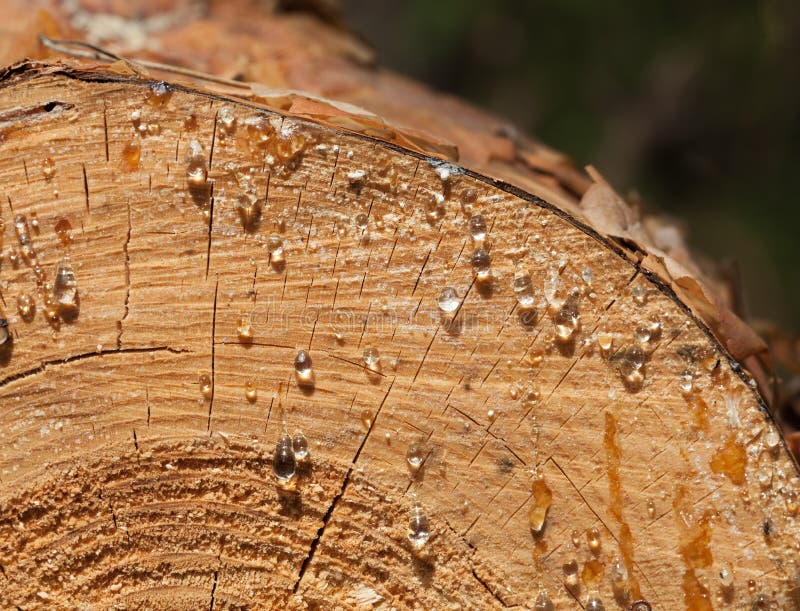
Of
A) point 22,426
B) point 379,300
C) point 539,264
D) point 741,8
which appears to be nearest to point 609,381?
point 539,264

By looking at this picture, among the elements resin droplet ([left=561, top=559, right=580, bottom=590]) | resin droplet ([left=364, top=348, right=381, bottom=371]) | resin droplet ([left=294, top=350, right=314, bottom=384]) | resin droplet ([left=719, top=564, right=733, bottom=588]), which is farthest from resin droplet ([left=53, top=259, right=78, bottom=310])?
resin droplet ([left=719, top=564, right=733, bottom=588])

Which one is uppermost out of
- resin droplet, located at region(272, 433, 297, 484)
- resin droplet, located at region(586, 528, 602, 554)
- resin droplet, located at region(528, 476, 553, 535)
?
resin droplet, located at region(272, 433, 297, 484)

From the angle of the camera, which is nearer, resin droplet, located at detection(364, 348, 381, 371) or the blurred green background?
resin droplet, located at detection(364, 348, 381, 371)

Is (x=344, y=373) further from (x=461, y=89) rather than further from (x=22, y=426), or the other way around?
(x=461, y=89)

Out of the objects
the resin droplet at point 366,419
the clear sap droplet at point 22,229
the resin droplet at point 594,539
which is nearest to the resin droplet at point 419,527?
the resin droplet at point 366,419

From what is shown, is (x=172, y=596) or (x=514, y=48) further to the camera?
(x=514, y=48)

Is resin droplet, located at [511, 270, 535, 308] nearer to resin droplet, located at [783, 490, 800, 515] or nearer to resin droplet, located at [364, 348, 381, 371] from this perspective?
resin droplet, located at [364, 348, 381, 371]

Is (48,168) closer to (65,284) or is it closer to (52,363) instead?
(65,284)
